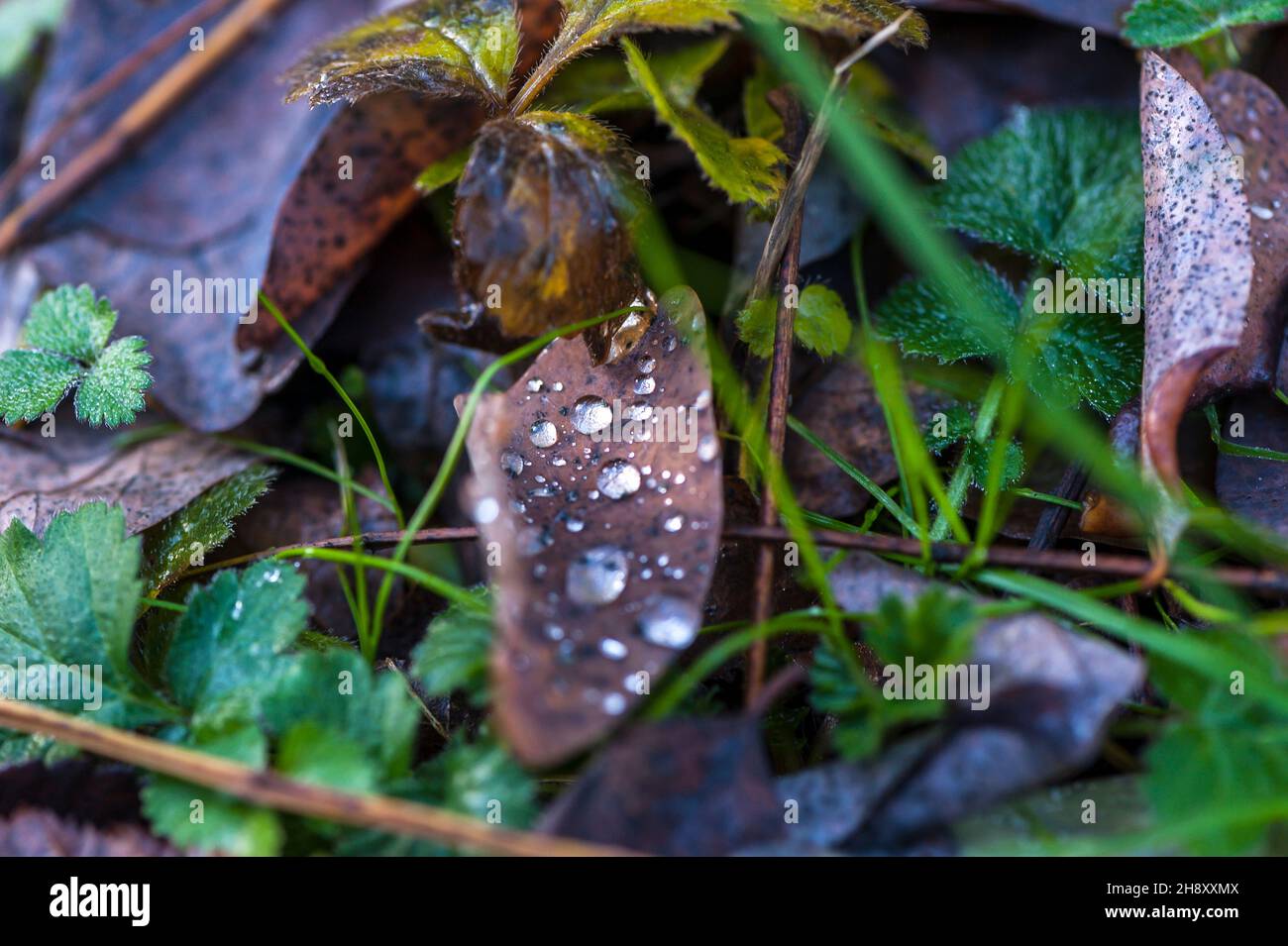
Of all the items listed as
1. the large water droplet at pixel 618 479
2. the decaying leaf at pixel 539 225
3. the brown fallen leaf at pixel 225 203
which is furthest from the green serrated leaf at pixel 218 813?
the brown fallen leaf at pixel 225 203

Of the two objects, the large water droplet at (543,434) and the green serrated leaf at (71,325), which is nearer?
the large water droplet at (543,434)

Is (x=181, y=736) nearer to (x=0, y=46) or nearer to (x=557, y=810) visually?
(x=557, y=810)

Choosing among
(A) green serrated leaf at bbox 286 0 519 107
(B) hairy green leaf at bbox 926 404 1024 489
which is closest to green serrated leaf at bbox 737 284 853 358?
(B) hairy green leaf at bbox 926 404 1024 489

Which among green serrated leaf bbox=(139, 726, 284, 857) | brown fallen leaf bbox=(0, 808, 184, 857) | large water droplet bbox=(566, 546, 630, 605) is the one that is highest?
large water droplet bbox=(566, 546, 630, 605)

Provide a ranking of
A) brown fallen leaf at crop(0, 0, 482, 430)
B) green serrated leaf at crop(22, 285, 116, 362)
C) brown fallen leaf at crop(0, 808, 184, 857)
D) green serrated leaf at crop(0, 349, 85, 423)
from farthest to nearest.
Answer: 1. brown fallen leaf at crop(0, 0, 482, 430)
2. green serrated leaf at crop(22, 285, 116, 362)
3. green serrated leaf at crop(0, 349, 85, 423)
4. brown fallen leaf at crop(0, 808, 184, 857)

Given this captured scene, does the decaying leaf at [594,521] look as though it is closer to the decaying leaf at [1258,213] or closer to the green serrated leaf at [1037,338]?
the green serrated leaf at [1037,338]

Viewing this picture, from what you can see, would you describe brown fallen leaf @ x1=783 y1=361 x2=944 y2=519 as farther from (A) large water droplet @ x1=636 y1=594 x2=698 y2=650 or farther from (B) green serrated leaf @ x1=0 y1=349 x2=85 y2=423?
(B) green serrated leaf @ x1=0 y1=349 x2=85 y2=423

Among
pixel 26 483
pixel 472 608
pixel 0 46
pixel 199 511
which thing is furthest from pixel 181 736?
pixel 0 46
